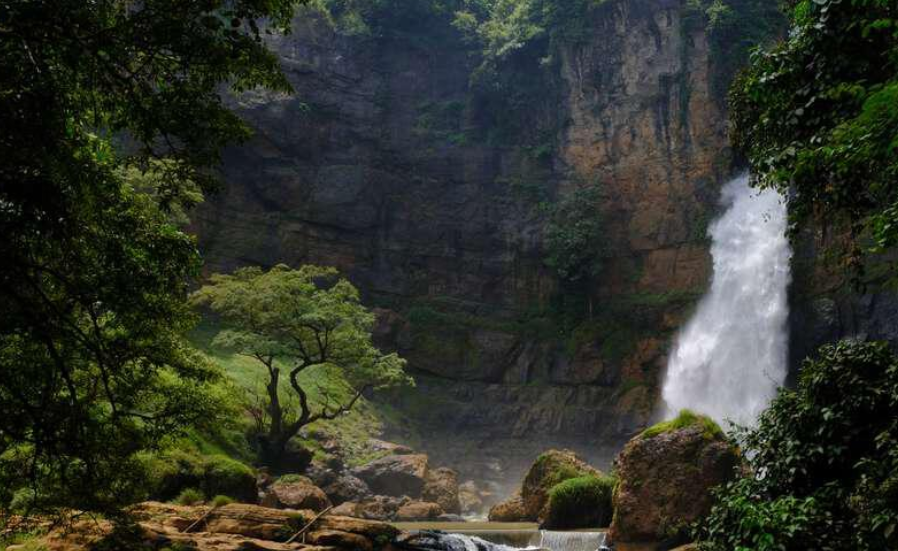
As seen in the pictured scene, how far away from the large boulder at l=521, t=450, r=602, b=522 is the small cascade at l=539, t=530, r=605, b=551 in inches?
142

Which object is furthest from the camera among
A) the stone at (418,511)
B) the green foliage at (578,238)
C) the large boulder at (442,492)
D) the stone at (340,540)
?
the green foliage at (578,238)

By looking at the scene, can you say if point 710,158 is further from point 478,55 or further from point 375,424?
point 375,424

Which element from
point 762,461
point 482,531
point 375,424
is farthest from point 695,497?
point 375,424

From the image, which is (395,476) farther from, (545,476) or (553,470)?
(553,470)

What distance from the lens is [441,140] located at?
1665 inches

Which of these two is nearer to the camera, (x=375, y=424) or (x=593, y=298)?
(x=375, y=424)

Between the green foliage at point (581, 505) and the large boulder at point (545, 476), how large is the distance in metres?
1.44

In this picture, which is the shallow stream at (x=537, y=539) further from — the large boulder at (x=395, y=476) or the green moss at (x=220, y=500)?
the large boulder at (x=395, y=476)

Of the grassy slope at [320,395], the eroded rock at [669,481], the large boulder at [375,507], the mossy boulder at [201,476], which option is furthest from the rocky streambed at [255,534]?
the grassy slope at [320,395]

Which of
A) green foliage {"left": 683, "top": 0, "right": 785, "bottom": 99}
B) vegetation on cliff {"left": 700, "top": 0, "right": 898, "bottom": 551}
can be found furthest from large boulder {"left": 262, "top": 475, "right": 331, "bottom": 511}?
green foliage {"left": 683, "top": 0, "right": 785, "bottom": 99}

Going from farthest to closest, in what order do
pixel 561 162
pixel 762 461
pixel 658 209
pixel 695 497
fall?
pixel 561 162 → pixel 658 209 → pixel 695 497 → pixel 762 461

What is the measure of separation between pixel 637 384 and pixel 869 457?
92.4ft

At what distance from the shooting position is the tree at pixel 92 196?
4996 mm

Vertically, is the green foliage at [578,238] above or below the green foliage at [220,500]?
above
